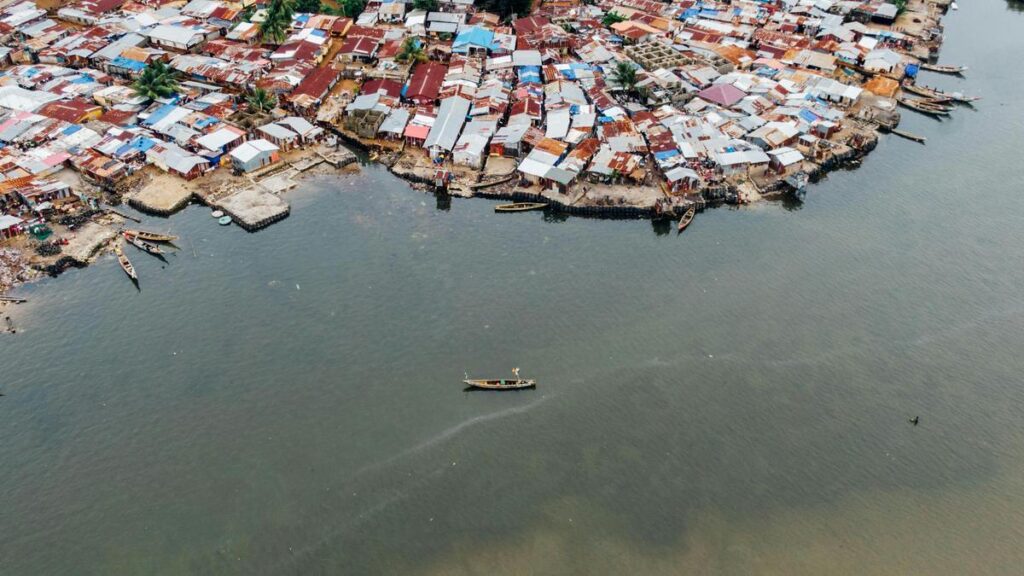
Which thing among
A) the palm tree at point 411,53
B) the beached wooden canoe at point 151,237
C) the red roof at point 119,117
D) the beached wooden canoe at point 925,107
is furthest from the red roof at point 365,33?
the beached wooden canoe at point 925,107

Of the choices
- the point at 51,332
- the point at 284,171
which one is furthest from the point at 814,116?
the point at 51,332

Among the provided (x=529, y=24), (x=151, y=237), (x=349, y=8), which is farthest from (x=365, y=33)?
(x=151, y=237)

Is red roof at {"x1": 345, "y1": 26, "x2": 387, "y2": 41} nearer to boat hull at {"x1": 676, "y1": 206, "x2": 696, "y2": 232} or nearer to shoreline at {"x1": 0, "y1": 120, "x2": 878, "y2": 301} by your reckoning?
shoreline at {"x1": 0, "y1": 120, "x2": 878, "y2": 301}

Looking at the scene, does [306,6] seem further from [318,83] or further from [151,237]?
[151,237]

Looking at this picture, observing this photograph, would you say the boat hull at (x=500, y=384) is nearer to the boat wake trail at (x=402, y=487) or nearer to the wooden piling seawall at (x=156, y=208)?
the boat wake trail at (x=402, y=487)

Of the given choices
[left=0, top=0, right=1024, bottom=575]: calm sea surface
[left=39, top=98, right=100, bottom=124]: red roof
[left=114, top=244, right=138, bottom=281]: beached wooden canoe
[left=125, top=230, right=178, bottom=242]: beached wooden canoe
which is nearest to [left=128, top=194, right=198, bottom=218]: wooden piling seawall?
[left=0, top=0, right=1024, bottom=575]: calm sea surface

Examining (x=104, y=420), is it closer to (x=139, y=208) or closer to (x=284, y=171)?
(x=139, y=208)
